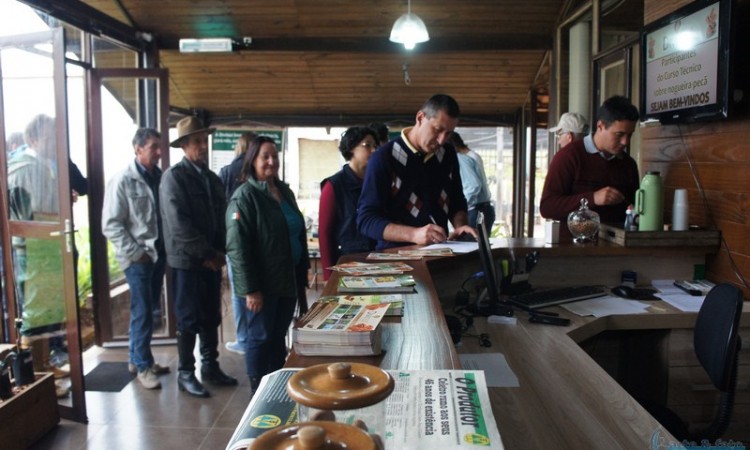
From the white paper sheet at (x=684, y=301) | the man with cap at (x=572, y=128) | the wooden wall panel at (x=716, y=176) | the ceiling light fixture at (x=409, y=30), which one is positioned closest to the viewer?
the white paper sheet at (x=684, y=301)

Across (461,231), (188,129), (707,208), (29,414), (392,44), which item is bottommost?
(29,414)

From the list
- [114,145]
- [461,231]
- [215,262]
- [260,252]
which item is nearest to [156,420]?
[215,262]

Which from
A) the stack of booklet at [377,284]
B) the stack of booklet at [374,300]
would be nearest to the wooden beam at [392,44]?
the stack of booklet at [377,284]

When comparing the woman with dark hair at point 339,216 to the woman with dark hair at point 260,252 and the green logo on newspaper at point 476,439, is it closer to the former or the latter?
the woman with dark hair at point 260,252

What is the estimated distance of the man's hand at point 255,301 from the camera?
284cm

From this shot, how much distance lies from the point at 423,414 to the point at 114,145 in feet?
14.9

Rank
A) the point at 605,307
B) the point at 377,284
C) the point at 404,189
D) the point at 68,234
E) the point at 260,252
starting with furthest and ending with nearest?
the point at 68,234, the point at 260,252, the point at 404,189, the point at 605,307, the point at 377,284

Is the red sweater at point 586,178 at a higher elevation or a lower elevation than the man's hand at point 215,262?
higher

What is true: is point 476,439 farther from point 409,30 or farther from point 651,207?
point 409,30

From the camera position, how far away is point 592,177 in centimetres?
295

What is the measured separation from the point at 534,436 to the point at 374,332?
402 millimetres

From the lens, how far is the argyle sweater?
8.43ft

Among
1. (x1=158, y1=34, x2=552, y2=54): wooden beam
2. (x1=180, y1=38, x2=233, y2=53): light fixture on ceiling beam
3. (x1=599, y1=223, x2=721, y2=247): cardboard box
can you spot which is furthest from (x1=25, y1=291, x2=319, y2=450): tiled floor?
(x1=158, y1=34, x2=552, y2=54): wooden beam

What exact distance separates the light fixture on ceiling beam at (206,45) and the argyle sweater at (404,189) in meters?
3.52
